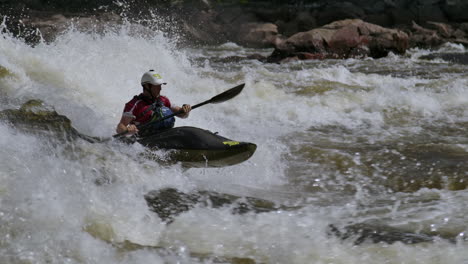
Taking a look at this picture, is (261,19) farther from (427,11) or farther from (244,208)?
(244,208)

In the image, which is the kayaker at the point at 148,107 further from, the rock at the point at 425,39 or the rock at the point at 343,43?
the rock at the point at 425,39

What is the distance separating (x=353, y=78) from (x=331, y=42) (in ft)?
18.2

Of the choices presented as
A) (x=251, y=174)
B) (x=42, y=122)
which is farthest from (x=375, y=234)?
(x=42, y=122)

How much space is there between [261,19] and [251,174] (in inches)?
869

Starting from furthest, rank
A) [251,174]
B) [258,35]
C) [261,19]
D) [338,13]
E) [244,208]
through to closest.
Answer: [261,19] < [338,13] < [258,35] < [251,174] < [244,208]

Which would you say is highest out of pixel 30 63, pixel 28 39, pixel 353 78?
pixel 28 39

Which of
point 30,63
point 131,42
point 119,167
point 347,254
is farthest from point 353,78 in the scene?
point 347,254

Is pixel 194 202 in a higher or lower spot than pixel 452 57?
lower

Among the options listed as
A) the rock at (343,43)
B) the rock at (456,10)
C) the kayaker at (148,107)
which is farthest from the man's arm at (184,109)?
the rock at (456,10)

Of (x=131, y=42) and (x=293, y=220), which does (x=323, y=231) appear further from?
(x=131, y=42)

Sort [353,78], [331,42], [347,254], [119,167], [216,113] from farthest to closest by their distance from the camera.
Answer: [331,42], [353,78], [216,113], [119,167], [347,254]

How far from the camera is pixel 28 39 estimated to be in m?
22.1

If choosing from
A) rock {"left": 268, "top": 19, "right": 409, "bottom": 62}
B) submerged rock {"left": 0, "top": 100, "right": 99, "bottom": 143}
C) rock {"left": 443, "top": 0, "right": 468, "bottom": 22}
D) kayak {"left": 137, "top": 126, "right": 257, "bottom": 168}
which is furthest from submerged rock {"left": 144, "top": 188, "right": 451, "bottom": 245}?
rock {"left": 443, "top": 0, "right": 468, "bottom": 22}

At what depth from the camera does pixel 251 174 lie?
5352 mm
